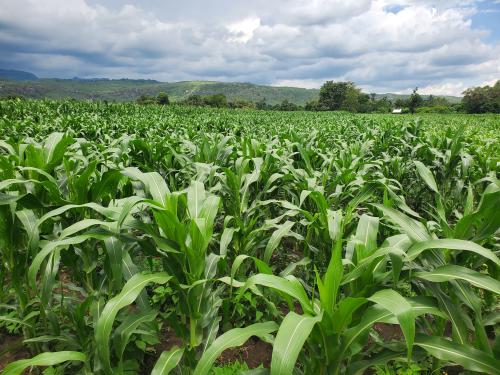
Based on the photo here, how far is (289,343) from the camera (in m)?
1.10

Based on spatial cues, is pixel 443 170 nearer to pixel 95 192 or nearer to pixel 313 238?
→ pixel 313 238

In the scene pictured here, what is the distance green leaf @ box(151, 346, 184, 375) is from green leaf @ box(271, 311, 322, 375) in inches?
30.3

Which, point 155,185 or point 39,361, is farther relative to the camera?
point 155,185

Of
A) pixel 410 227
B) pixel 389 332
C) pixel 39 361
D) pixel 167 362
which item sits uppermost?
pixel 410 227

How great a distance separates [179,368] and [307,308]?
3.44 feet

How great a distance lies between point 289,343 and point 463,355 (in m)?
0.84

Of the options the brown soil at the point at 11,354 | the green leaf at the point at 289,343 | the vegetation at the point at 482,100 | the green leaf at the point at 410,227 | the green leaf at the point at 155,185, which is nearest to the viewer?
the green leaf at the point at 289,343

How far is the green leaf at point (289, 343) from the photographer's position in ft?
3.47

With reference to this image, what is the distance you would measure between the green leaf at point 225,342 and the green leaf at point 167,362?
1.35 feet

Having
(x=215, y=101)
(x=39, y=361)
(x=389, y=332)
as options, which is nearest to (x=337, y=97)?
(x=215, y=101)

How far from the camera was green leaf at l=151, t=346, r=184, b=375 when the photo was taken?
1.56 m

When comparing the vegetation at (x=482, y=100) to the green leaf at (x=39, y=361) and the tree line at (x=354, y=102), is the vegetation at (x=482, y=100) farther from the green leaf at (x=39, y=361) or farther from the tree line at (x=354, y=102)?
the green leaf at (x=39, y=361)

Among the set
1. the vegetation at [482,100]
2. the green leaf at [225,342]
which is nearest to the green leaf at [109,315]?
the green leaf at [225,342]

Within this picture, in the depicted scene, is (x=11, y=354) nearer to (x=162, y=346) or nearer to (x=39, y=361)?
(x=162, y=346)
